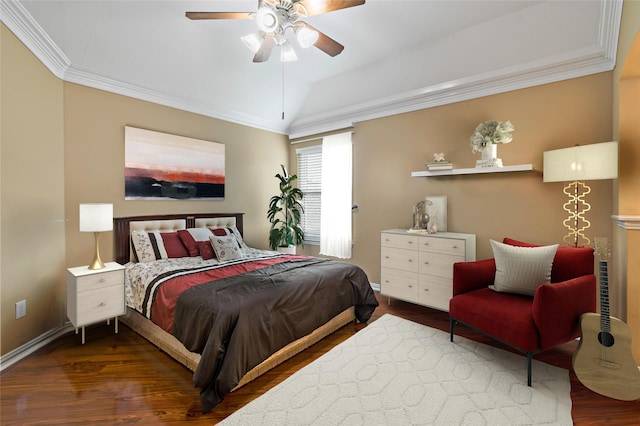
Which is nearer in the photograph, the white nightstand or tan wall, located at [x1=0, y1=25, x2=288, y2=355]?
tan wall, located at [x1=0, y1=25, x2=288, y2=355]

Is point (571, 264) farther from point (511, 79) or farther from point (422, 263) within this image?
point (511, 79)

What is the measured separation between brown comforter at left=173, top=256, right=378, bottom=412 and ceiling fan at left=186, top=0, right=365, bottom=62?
1952mm

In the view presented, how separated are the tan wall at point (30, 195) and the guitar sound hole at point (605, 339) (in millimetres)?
4405

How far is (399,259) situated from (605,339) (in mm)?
1891

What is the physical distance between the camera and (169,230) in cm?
376

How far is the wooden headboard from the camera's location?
10.9 feet

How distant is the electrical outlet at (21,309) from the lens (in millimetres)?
2375

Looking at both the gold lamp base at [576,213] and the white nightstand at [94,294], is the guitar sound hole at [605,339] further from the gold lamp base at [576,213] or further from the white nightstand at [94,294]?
the white nightstand at [94,294]

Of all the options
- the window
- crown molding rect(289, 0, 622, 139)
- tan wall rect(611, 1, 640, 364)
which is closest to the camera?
tan wall rect(611, 1, 640, 364)

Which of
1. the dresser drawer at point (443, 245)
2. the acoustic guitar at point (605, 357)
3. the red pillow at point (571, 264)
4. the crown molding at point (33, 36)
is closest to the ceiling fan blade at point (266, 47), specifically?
the crown molding at point (33, 36)

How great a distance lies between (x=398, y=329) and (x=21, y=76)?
4.11 m

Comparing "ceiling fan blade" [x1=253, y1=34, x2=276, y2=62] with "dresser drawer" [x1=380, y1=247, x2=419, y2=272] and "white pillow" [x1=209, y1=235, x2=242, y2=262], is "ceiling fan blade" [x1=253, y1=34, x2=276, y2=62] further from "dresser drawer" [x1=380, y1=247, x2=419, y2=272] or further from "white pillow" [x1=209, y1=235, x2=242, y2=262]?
"dresser drawer" [x1=380, y1=247, x2=419, y2=272]

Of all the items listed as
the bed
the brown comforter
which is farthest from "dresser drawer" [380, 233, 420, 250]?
the brown comforter

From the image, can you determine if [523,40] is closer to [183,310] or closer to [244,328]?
[244,328]
